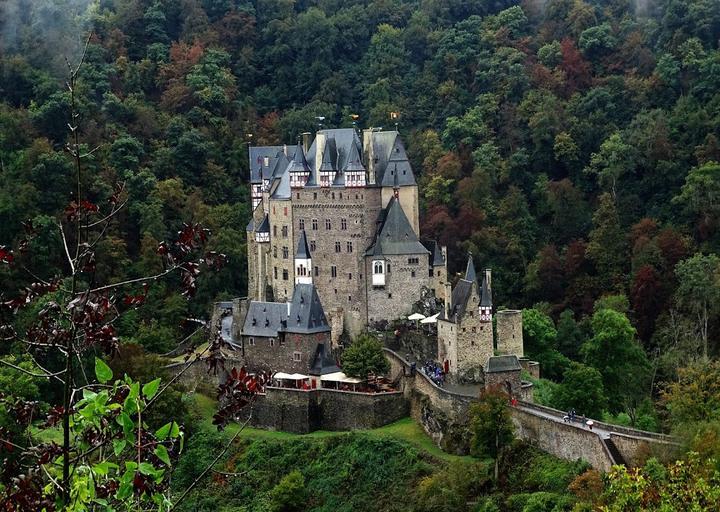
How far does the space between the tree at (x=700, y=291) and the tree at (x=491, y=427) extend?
1853 cm

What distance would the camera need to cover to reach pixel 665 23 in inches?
3191

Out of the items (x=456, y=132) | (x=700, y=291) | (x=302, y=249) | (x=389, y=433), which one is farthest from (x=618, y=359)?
(x=456, y=132)

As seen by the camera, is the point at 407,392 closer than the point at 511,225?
Yes

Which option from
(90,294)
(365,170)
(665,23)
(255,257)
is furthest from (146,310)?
(90,294)

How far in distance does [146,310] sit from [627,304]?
2435cm

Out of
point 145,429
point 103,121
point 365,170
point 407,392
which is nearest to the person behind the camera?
point 145,429

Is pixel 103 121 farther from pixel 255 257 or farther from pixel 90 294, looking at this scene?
pixel 90 294

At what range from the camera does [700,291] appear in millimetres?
61062

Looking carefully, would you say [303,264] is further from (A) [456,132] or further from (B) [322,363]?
(A) [456,132]

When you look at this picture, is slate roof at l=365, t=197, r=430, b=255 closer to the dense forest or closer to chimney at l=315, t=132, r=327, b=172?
chimney at l=315, t=132, r=327, b=172

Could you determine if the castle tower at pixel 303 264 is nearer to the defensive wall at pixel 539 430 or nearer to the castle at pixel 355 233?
the castle at pixel 355 233

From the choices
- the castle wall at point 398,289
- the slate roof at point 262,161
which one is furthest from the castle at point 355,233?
the slate roof at point 262,161

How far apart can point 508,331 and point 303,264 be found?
964 centimetres

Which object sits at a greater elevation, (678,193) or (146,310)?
(678,193)
